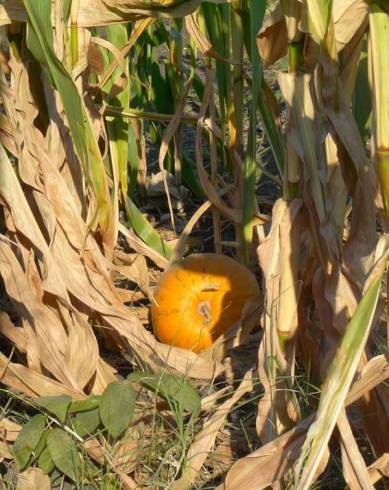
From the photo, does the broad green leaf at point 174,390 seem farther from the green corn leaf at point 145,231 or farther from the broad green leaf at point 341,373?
the green corn leaf at point 145,231

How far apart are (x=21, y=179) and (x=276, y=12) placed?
63 cm

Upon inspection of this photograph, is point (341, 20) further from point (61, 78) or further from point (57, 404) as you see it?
point (57, 404)

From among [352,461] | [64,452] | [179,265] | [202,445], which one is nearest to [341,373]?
[352,461]

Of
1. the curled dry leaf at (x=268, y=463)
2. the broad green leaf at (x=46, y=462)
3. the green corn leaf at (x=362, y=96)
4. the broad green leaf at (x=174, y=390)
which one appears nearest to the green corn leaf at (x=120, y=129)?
the green corn leaf at (x=362, y=96)

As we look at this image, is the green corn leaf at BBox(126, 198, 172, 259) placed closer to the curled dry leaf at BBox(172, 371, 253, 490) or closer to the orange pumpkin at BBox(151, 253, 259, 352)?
the orange pumpkin at BBox(151, 253, 259, 352)

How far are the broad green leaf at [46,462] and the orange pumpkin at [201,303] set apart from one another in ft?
1.74

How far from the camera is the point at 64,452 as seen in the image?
1.73 meters

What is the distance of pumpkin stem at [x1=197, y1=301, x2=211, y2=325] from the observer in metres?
2.25

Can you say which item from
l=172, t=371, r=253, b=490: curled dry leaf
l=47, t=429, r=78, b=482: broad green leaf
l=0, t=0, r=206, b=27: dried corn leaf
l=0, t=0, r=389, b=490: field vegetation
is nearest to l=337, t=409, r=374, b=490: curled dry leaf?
l=0, t=0, r=389, b=490: field vegetation

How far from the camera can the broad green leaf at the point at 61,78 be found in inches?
65.2

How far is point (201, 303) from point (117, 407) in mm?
553

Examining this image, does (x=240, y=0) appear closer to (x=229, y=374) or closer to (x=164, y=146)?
(x=164, y=146)

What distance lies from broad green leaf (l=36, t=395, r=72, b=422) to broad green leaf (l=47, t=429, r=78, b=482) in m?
0.03

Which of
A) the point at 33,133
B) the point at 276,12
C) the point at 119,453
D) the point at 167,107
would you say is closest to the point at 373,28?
the point at 276,12
